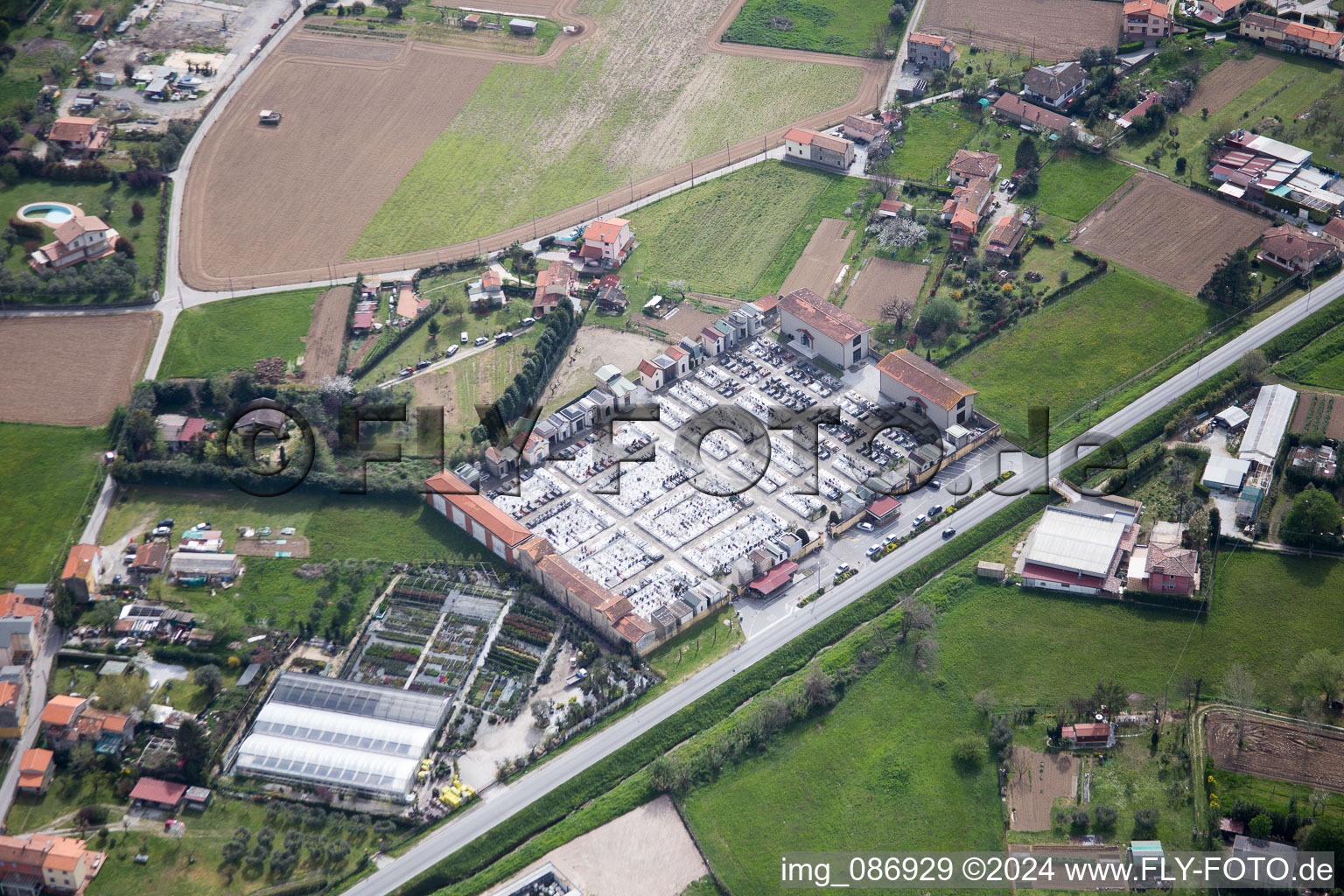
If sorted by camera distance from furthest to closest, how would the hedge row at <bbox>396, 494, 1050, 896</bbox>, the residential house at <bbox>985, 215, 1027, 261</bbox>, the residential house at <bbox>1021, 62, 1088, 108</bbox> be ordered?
the residential house at <bbox>1021, 62, 1088, 108</bbox>
the residential house at <bbox>985, 215, 1027, 261</bbox>
the hedge row at <bbox>396, 494, 1050, 896</bbox>

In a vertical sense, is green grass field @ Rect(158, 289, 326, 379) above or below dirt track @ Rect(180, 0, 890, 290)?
below

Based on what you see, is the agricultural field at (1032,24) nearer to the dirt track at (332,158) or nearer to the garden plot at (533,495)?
the dirt track at (332,158)

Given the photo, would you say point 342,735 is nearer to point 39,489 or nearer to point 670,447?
point 670,447

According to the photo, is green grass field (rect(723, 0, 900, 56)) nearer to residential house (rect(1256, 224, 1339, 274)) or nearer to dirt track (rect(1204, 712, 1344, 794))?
residential house (rect(1256, 224, 1339, 274))

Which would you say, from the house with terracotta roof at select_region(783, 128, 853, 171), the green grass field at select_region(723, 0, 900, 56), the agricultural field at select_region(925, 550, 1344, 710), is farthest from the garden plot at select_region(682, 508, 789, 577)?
the green grass field at select_region(723, 0, 900, 56)

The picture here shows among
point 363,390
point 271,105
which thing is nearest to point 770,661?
point 363,390

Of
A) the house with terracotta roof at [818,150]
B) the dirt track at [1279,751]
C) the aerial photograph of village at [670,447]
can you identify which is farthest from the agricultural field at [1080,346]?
the dirt track at [1279,751]
